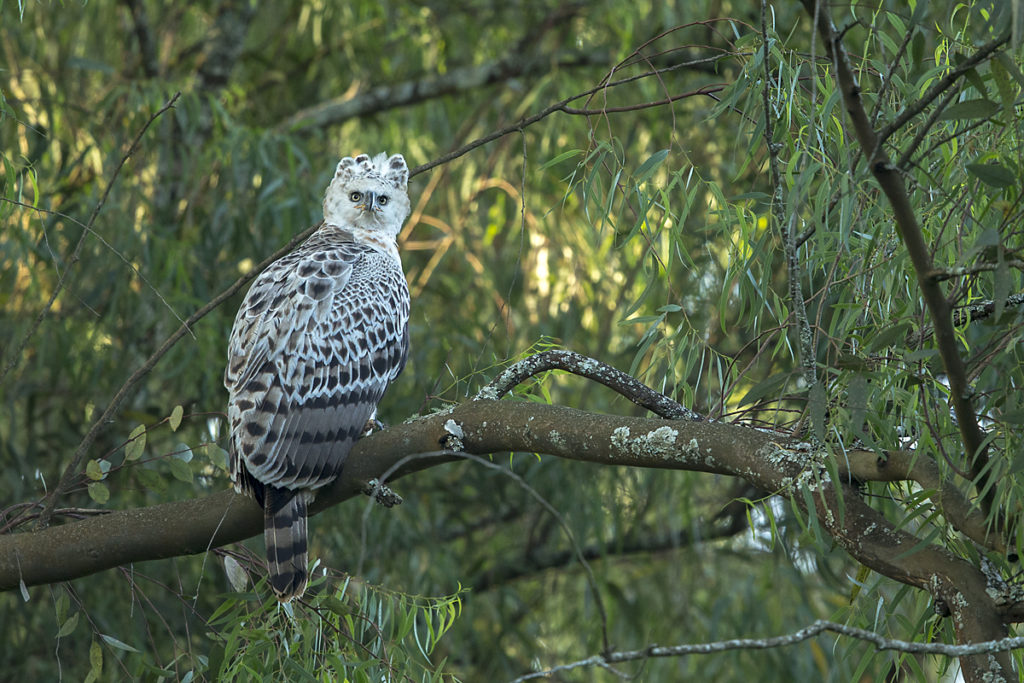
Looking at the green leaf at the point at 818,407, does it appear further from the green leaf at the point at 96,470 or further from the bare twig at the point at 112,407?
the green leaf at the point at 96,470

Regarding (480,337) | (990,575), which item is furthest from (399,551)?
(990,575)

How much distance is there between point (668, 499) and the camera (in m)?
4.56

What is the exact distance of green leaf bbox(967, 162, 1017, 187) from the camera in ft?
5.35

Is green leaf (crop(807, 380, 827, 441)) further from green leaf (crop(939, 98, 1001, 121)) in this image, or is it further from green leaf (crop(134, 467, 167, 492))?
green leaf (crop(134, 467, 167, 492))

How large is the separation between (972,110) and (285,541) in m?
1.67

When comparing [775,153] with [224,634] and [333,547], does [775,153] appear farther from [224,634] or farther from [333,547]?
[333,547]

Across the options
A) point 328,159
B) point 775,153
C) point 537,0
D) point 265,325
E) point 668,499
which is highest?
point 537,0

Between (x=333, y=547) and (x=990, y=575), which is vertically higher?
(x=990, y=575)

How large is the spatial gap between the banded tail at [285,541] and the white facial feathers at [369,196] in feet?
3.64

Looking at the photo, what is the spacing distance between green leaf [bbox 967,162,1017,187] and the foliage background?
2.60 ft

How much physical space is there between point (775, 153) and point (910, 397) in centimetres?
58

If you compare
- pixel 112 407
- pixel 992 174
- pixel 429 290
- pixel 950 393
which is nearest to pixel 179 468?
pixel 112 407

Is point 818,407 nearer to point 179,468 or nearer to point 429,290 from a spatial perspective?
point 179,468

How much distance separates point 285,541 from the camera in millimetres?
2535
